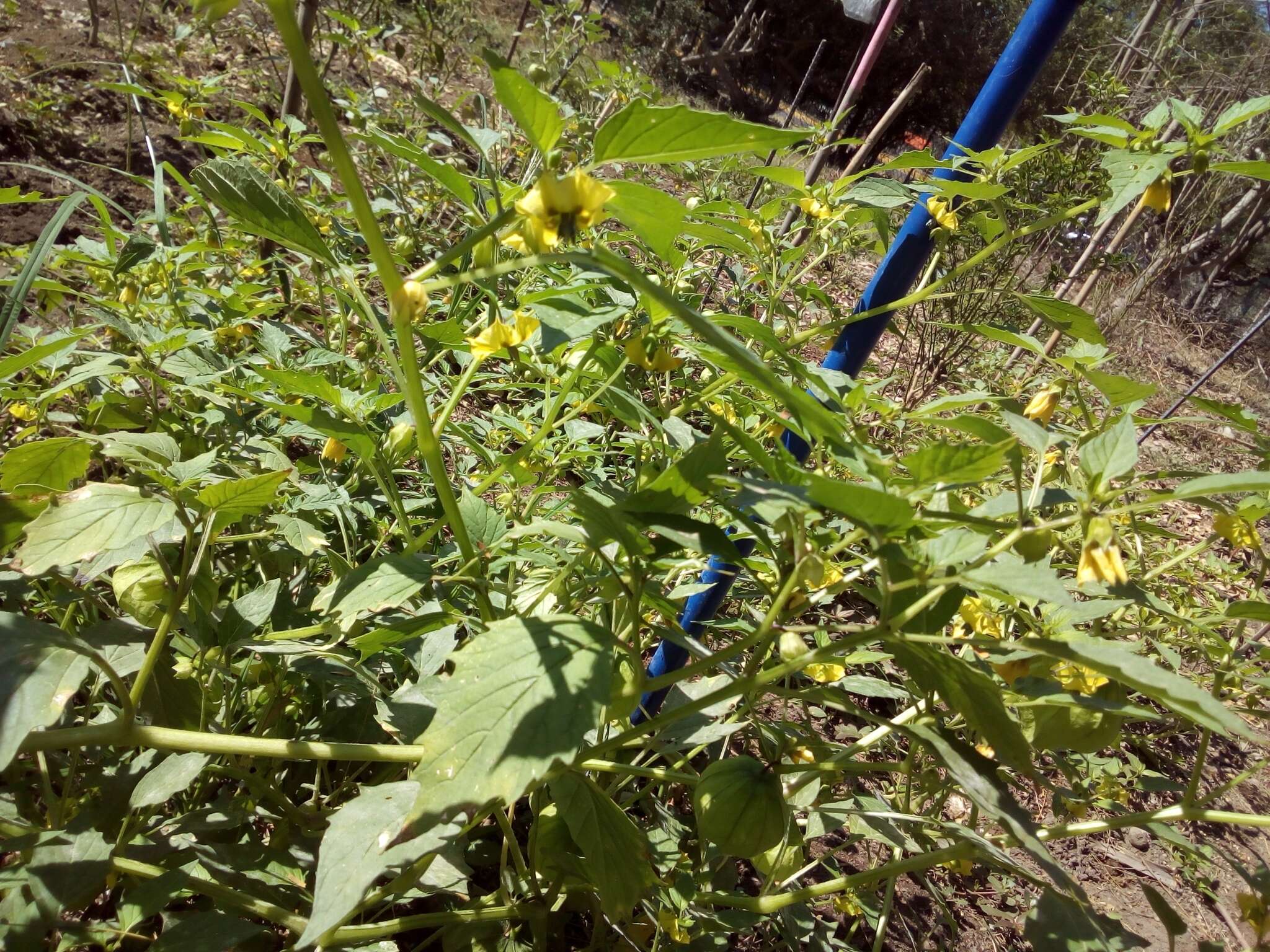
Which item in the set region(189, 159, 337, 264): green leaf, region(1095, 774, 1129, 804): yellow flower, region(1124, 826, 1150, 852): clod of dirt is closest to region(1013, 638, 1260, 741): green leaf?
region(189, 159, 337, 264): green leaf

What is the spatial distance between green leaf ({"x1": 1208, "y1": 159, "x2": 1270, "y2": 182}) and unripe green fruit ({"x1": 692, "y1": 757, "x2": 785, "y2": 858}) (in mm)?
700

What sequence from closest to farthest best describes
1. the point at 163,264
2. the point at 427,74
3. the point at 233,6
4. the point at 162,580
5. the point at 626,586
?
the point at 233,6
the point at 626,586
the point at 162,580
the point at 163,264
the point at 427,74

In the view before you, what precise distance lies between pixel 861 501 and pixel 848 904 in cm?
96

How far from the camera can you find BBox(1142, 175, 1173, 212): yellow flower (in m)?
0.75

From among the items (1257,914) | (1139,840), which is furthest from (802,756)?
(1139,840)

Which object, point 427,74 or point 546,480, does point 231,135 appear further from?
point 427,74

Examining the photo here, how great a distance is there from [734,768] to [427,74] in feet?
10.6

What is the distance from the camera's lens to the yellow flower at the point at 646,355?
0.79 metres

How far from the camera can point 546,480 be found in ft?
3.21

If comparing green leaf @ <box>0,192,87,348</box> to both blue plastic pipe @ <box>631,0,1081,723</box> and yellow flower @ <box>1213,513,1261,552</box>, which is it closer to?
blue plastic pipe @ <box>631,0,1081,723</box>

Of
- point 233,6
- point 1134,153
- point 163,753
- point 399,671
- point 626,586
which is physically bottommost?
point 163,753

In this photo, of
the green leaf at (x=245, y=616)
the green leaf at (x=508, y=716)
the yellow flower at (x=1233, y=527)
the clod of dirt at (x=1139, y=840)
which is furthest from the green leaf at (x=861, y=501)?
the clod of dirt at (x=1139, y=840)

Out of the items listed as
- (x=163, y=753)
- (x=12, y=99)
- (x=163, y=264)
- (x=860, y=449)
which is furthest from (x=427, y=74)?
(x=860, y=449)

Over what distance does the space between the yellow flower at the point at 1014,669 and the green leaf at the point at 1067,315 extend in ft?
1.24
